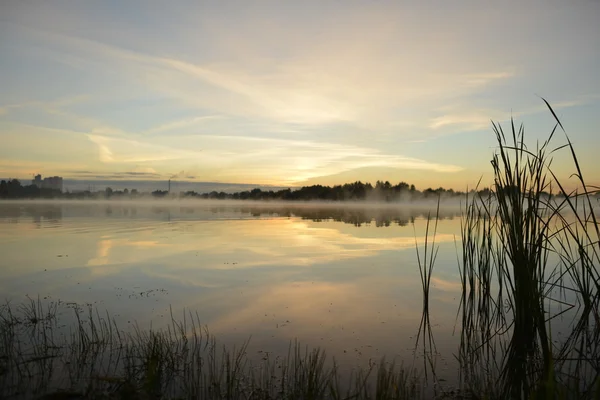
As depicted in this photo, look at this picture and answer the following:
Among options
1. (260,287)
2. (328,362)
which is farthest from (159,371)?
(260,287)

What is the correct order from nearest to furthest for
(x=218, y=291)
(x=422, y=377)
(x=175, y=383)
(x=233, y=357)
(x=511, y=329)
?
(x=175, y=383) < (x=422, y=377) < (x=233, y=357) < (x=511, y=329) < (x=218, y=291)

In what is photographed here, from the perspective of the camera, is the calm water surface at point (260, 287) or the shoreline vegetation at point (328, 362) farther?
the calm water surface at point (260, 287)

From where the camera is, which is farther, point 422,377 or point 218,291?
point 218,291

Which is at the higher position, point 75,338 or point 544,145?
point 544,145

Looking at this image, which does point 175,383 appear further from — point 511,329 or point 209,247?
point 209,247

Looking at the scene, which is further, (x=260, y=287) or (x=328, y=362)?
(x=260, y=287)

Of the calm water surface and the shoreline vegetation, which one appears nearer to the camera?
the shoreline vegetation

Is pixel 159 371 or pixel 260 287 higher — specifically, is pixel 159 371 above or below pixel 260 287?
above

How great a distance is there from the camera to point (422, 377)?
15.8ft

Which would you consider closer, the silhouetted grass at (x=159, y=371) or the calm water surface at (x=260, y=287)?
the silhouetted grass at (x=159, y=371)

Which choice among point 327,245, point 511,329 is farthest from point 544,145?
point 327,245

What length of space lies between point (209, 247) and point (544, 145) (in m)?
13.0

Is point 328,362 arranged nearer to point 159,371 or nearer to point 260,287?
point 159,371

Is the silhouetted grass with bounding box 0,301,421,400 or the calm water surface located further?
the calm water surface
